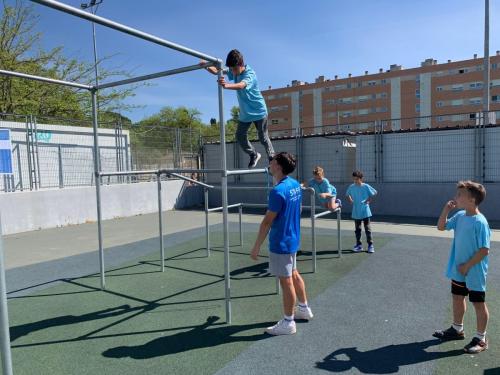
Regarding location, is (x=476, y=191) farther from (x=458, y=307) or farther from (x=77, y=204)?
(x=77, y=204)

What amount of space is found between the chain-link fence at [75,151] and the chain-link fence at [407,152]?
13.3 feet

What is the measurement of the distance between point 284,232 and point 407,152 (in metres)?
9.48

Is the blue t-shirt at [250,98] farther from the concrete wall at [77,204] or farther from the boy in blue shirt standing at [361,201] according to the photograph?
the concrete wall at [77,204]

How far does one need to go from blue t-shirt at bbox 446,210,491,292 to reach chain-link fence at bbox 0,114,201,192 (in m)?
9.69

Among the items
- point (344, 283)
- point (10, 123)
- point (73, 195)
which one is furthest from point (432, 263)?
point (10, 123)

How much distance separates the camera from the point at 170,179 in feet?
47.2

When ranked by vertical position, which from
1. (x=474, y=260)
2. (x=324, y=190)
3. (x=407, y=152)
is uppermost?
(x=407, y=152)

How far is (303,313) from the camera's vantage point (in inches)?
151

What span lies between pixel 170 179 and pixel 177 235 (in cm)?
591

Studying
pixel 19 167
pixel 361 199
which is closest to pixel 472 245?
pixel 361 199

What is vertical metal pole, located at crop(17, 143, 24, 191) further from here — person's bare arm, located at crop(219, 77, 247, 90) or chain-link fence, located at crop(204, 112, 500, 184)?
person's bare arm, located at crop(219, 77, 247, 90)

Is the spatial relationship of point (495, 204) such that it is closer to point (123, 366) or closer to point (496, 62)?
point (123, 366)

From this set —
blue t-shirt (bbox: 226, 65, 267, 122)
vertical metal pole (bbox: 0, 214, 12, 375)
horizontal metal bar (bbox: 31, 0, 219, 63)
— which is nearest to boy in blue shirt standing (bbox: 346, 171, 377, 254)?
blue t-shirt (bbox: 226, 65, 267, 122)

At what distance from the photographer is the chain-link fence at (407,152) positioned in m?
10.6
